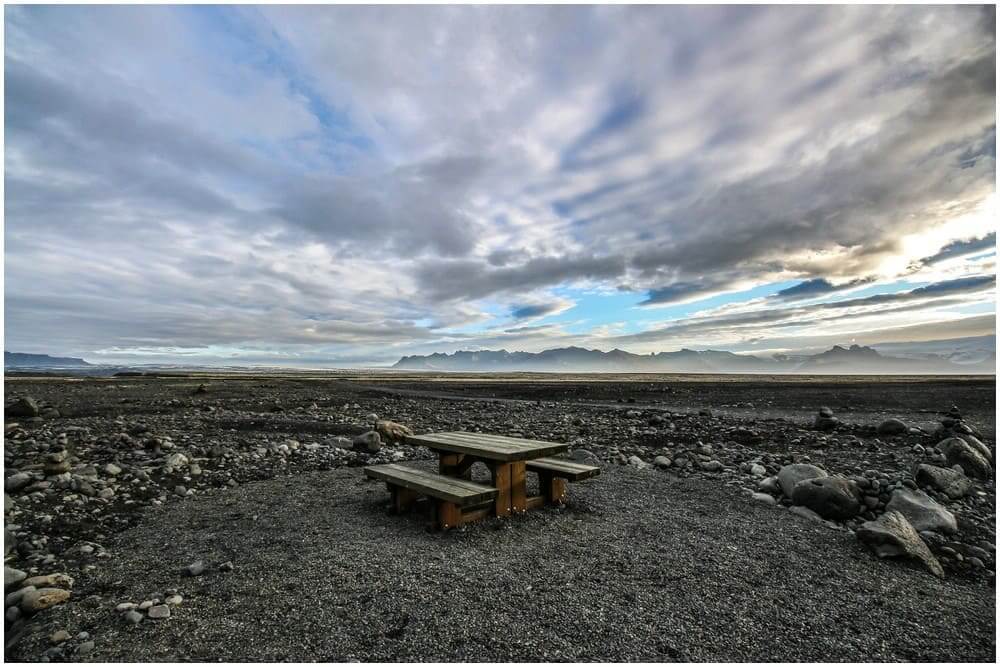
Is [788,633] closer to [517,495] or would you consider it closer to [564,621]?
[564,621]

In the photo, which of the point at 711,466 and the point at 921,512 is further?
the point at 711,466

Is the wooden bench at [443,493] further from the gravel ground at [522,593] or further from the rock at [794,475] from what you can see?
the rock at [794,475]

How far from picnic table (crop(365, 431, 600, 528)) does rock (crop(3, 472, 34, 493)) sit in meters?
5.51

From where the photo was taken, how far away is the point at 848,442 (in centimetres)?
1238

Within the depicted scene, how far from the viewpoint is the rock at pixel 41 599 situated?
421 centimetres

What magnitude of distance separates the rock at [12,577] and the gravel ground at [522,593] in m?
0.51

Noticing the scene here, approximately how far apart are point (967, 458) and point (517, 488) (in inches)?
372

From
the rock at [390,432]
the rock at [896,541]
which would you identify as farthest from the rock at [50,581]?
the rock at [896,541]

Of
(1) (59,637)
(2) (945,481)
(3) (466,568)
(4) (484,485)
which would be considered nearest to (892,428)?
(2) (945,481)

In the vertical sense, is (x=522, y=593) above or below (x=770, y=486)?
below

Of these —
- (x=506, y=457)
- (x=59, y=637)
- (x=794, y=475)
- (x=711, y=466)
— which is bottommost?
(x=59, y=637)

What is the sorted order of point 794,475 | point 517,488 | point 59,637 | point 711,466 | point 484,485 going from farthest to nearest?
point 711,466
point 794,475
point 517,488
point 484,485
point 59,637

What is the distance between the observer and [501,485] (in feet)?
21.8

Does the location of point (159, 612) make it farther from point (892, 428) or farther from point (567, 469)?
point (892, 428)
